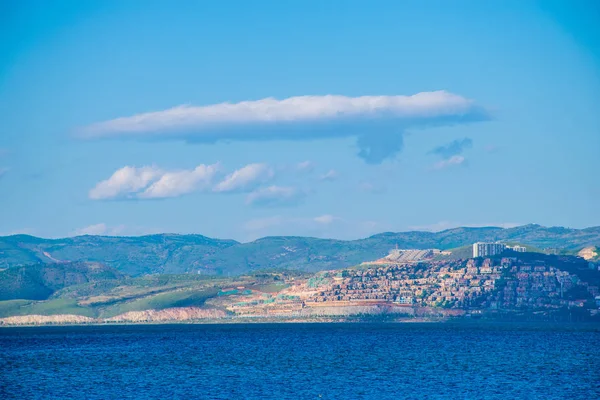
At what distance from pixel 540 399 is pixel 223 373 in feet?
173

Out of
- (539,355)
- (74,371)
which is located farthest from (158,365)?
(539,355)

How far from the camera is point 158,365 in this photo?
6658 inches

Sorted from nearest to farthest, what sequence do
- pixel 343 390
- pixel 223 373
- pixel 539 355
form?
pixel 343 390 → pixel 223 373 → pixel 539 355

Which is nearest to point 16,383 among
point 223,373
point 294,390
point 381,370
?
point 223,373

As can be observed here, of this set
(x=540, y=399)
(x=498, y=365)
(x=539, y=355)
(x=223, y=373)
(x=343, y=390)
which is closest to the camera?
(x=540, y=399)

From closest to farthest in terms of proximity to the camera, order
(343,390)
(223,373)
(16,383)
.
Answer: (343,390)
(16,383)
(223,373)

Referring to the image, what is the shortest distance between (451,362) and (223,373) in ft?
138

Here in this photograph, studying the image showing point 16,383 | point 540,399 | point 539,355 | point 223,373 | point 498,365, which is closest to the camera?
point 540,399

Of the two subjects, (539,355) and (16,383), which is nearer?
(16,383)

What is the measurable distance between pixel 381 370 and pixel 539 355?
1698 inches

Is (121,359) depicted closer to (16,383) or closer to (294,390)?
→ (16,383)

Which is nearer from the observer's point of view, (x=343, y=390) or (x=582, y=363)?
(x=343, y=390)

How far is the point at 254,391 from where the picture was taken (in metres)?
129

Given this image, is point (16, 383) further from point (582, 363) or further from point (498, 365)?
point (582, 363)
